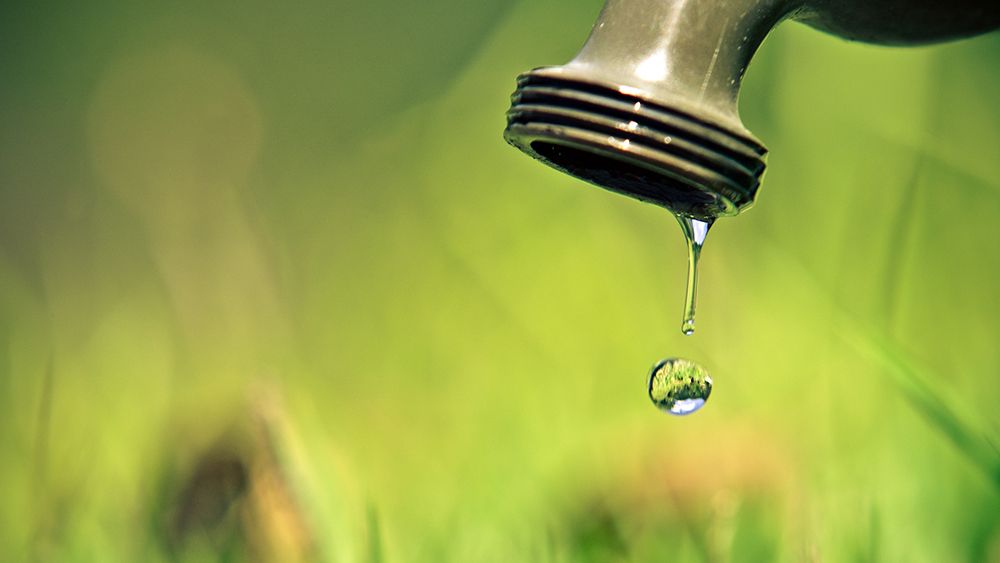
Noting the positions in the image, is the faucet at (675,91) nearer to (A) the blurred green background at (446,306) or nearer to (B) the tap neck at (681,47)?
(B) the tap neck at (681,47)

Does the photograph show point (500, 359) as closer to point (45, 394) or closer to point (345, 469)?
point (345, 469)

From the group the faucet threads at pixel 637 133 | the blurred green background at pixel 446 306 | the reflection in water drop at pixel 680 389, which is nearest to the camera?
the faucet threads at pixel 637 133

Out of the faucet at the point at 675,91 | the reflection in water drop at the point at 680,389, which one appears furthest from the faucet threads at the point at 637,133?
the reflection in water drop at the point at 680,389

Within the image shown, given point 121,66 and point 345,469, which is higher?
point 121,66

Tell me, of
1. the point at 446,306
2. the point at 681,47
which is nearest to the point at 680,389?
the point at 681,47

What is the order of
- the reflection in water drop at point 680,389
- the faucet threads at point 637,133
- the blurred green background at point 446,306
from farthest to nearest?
1. the blurred green background at point 446,306
2. the reflection in water drop at point 680,389
3. the faucet threads at point 637,133

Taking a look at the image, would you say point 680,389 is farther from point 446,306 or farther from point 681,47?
point 446,306

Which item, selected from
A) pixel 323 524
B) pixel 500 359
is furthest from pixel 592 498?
pixel 500 359
